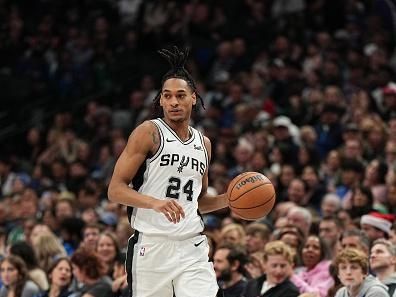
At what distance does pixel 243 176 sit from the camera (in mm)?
7395

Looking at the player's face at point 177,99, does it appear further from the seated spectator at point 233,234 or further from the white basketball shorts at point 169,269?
the seated spectator at point 233,234

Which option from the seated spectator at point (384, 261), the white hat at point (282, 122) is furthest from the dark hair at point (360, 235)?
the white hat at point (282, 122)

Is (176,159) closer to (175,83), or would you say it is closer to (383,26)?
(175,83)

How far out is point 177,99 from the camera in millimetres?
7230

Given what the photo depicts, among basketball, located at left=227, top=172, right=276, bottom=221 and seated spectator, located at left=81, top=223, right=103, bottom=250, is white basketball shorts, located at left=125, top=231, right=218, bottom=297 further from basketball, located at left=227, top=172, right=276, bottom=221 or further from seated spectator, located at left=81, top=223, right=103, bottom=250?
seated spectator, located at left=81, top=223, right=103, bottom=250

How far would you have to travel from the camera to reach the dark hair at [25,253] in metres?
10.7

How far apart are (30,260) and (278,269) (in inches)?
117

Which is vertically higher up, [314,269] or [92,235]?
[92,235]

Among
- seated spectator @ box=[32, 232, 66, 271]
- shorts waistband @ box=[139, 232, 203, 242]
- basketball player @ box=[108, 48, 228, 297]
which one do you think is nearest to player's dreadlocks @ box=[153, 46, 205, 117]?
basketball player @ box=[108, 48, 228, 297]

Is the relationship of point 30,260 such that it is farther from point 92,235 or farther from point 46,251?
point 92,235

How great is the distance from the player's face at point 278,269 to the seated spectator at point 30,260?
263 cm

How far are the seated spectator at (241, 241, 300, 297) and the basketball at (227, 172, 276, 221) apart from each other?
66.1 inches

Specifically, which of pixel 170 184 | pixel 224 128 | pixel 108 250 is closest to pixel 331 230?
pixel 108 250

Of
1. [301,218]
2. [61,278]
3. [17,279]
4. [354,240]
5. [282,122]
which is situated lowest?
[354,240]
